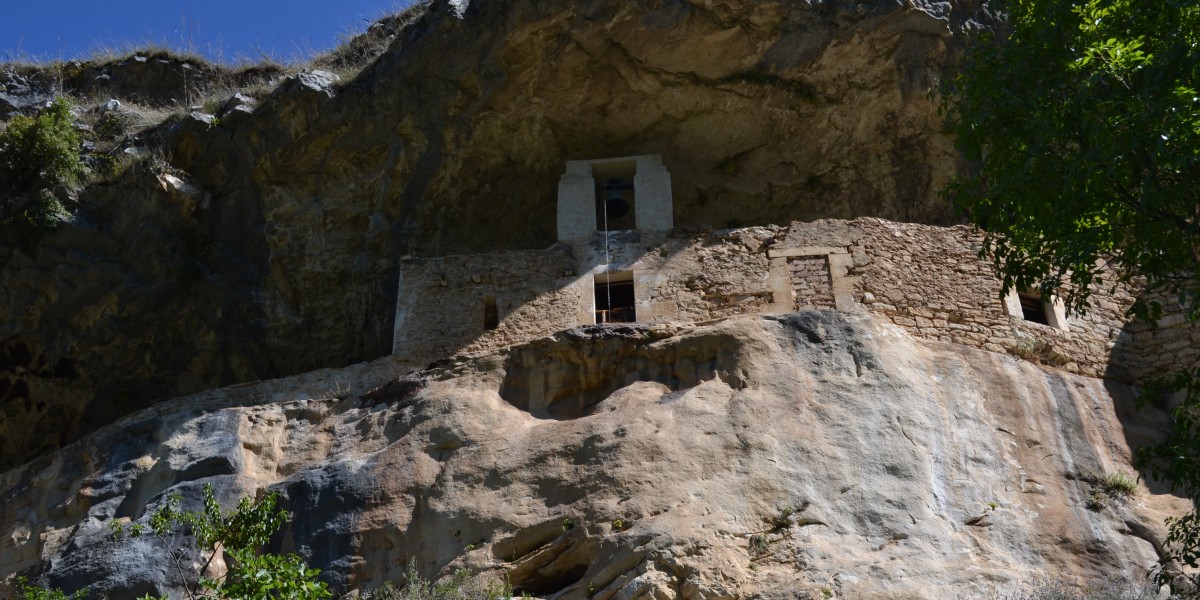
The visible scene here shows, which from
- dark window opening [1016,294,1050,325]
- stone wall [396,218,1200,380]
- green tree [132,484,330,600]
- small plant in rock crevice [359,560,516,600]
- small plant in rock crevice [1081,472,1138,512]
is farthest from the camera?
dark window opening [1016,294,1050,325]

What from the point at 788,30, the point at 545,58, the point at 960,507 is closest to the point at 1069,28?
the point at 960,507

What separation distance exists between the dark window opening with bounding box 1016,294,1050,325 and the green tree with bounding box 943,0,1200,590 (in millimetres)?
3882

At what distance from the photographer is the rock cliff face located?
57.0 feet

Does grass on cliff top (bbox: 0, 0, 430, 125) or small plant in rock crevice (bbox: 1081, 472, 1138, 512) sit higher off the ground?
grass on cliff top (bbox: 0, 0, 430, 125)

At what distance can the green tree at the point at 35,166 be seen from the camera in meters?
17.3

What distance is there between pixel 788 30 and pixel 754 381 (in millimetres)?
6011

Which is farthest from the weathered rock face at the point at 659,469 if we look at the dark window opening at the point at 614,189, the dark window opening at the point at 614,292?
the dark window opening at the point at 614,189

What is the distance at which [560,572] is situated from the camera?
1259 centimetres

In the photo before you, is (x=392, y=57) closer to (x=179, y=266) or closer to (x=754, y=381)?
(x=179, y=266)

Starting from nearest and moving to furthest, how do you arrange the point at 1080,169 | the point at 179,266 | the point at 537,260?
the point at 1080,169 → the point at 537,260 → the point at 179,266

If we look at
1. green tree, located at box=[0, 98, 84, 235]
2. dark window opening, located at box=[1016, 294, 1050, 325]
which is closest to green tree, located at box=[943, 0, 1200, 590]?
dark window opening, located at box=[1016, 294, 1050, 325]

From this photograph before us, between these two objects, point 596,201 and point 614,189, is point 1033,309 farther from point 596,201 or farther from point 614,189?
point 596,201

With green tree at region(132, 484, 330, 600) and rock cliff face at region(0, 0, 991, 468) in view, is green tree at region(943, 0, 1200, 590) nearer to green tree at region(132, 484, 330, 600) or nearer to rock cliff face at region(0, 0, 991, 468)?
rock cliff face at region(0, 0, 991, 468)

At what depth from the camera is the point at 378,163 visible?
18.1m
